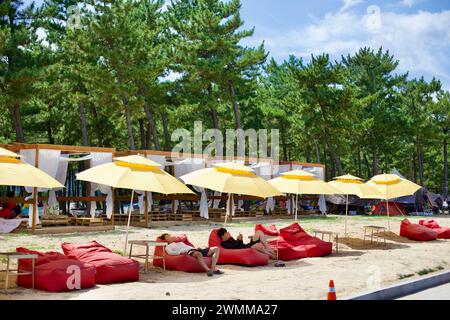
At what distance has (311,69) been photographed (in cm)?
3447

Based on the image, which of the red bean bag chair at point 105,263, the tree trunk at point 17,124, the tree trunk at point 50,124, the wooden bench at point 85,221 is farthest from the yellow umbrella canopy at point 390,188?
the tree trunk at point 50,124

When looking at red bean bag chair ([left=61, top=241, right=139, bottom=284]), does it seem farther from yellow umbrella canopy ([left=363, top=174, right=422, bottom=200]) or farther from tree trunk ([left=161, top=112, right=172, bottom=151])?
tree trunk ([left=161, top=112, right=172, bottom=151])

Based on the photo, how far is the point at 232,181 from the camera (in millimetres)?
11508

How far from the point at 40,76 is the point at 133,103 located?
663cm

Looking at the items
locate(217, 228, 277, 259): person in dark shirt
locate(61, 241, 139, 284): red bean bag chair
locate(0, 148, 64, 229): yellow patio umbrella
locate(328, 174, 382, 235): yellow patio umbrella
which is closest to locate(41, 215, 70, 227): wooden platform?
locate(217, 228, 277, 259): person in dark shirt

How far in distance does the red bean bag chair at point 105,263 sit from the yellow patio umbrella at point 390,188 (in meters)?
8.91

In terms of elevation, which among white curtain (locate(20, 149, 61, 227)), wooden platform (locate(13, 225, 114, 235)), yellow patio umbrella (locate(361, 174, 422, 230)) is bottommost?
wooden platform (locate(13, 225, 114, 235))

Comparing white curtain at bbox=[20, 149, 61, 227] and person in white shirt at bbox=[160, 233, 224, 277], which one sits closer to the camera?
person in white shirt at bbox=[160, 233, 224, 277]

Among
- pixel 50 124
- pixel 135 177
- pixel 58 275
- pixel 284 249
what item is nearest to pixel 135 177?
pixel 135 177

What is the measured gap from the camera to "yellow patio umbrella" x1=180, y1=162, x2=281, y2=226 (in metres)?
11.3

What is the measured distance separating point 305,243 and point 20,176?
7158mm

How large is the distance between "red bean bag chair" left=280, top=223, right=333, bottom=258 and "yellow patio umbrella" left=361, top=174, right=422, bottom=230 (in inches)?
126

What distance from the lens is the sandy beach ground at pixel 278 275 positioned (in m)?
7.80
